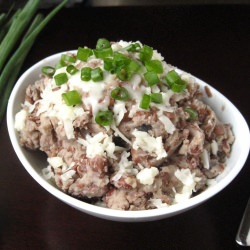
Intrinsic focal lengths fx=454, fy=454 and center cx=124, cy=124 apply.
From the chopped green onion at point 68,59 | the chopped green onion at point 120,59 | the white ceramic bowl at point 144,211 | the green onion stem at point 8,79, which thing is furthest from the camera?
the green onion stem at point 8,79

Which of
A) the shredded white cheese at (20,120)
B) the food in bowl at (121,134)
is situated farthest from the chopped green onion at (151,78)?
the shredded white cheese at (20,120)

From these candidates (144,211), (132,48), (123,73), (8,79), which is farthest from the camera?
(8,79)

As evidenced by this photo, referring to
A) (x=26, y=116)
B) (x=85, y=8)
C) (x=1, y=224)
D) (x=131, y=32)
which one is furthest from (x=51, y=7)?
(x=1, y=224)

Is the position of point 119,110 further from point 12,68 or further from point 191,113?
point 12,68

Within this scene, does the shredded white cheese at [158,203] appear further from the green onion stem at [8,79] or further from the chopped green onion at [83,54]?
the green onion stem at [8,79]

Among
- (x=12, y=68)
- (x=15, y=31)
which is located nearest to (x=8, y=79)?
(x=12, y=68)

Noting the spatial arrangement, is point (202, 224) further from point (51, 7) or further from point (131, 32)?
point (51, 7)
